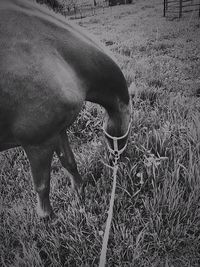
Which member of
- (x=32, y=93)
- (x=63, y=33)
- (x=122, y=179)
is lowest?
(x=122, y=179)

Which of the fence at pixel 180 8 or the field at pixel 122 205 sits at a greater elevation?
the fence at pixel 180 8

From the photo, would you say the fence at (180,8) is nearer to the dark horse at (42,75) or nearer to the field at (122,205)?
the field at (122,205)

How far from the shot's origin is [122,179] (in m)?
1.95

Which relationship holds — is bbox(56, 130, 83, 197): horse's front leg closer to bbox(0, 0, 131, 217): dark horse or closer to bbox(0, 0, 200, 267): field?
bbox(0, 0, 200, 267): field

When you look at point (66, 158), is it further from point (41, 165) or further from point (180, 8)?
point (180, 8)

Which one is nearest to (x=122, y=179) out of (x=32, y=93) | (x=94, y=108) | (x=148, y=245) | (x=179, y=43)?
(x=148, y=245)

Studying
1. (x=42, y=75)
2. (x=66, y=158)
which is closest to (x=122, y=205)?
(x=66, y=158)

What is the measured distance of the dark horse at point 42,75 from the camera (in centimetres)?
121

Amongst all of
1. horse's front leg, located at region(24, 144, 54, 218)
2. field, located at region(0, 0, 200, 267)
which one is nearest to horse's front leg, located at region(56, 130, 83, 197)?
field, located at region(0, 0, 200, 267)

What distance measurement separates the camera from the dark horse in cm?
121

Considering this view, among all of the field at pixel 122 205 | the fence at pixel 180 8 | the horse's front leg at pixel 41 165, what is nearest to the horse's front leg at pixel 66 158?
the field at pixel 122 205

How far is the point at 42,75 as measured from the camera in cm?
123

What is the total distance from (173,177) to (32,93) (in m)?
1.22

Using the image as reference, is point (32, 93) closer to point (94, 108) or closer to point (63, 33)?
point (63, 33)
